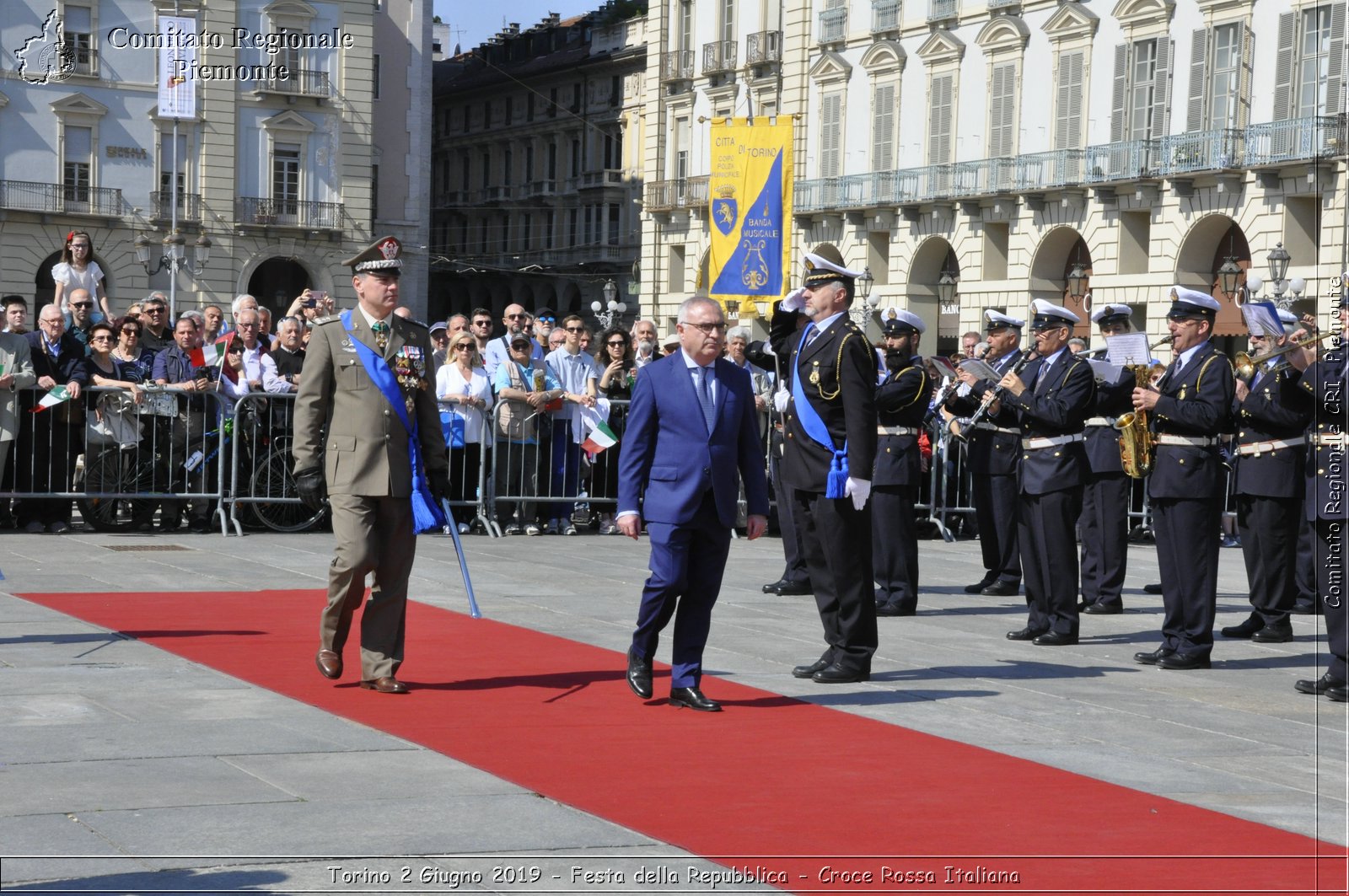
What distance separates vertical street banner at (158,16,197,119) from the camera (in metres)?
42.4

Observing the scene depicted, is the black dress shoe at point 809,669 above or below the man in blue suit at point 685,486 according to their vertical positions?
below

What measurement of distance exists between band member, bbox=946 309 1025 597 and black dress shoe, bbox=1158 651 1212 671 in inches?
112

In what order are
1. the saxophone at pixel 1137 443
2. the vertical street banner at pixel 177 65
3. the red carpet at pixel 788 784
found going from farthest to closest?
1. the vertical street banner at pixel 177 65
2. the saxophone at pixel 1137 443
3. the red carpet at pixel 788 784

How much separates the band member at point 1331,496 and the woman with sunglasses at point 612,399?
879 centimetres

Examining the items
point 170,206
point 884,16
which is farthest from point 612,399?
point 170,206

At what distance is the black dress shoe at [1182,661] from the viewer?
1018 centimetres

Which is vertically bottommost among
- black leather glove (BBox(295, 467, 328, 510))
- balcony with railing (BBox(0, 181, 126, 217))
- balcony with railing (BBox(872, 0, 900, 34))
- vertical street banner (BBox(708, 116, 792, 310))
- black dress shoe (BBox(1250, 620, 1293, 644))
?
black dress shoe (BBox(1250, 620, 1293, 644))

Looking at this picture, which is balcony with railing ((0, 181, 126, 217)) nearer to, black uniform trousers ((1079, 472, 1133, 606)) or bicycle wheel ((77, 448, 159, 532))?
bicycle wheel ((77, 448, 159, 532))

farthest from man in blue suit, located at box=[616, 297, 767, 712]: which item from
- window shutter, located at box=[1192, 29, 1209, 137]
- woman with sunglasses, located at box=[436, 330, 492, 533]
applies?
window shutter, located at box=[1192, 29, 1209, 137]

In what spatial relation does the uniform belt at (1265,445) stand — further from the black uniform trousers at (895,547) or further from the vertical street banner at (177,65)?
the vertical street banner at (177,65)

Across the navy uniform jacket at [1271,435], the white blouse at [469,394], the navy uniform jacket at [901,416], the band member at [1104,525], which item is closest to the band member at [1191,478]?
the navy uniform jacket at [1271,435]

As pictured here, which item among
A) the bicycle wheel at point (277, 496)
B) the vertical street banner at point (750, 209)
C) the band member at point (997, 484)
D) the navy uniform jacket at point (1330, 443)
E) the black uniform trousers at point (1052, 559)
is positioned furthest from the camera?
the vertical street banner at point (750, 209)

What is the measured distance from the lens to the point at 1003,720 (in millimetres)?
8258

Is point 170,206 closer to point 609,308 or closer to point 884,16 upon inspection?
point 609,308
